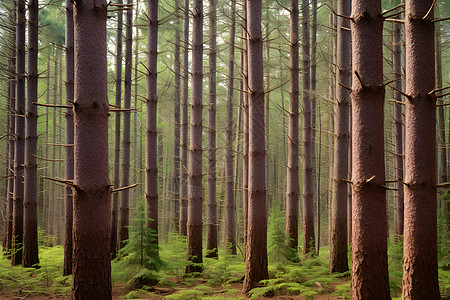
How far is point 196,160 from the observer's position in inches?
383

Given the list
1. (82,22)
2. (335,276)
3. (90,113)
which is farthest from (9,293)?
(335,276)

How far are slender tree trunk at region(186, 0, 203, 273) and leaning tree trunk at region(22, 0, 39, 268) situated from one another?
A: 13.6ft

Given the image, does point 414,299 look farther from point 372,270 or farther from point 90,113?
point 90,113

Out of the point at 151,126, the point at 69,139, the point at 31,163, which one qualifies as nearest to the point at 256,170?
the point at 151,126

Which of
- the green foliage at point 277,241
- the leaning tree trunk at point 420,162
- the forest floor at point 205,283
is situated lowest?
the forest floor at point 205,283

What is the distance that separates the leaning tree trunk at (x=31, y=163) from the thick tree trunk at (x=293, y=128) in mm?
7239

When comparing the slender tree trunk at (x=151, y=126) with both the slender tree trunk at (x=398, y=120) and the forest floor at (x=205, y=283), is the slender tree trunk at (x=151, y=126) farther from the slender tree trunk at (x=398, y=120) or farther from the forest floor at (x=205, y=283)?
the slender tree trunk at (x=398, y=120)

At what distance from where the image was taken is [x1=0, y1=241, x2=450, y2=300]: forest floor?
681 centimetres

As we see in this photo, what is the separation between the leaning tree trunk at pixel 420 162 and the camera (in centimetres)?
478

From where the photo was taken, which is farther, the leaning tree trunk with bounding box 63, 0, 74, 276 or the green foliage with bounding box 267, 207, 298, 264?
the green foliage with bounding box 267, 207, 298, 264

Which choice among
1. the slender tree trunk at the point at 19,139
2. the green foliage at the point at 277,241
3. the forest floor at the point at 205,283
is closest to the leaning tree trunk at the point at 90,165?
the forest floor at the point at 205,283

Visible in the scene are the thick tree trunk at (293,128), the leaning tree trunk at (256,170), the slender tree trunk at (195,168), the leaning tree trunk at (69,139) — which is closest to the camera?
the leaning tree trunk at (256,170)

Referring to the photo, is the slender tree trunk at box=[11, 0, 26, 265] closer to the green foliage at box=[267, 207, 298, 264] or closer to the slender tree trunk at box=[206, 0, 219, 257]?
the slender tree trunk at box=[206, 0, 219, 257]

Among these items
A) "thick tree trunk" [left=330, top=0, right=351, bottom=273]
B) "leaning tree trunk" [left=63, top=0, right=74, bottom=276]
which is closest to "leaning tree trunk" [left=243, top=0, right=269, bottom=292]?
"thick tree trunk" [left=330, top=0, right=351, bottom=273]
